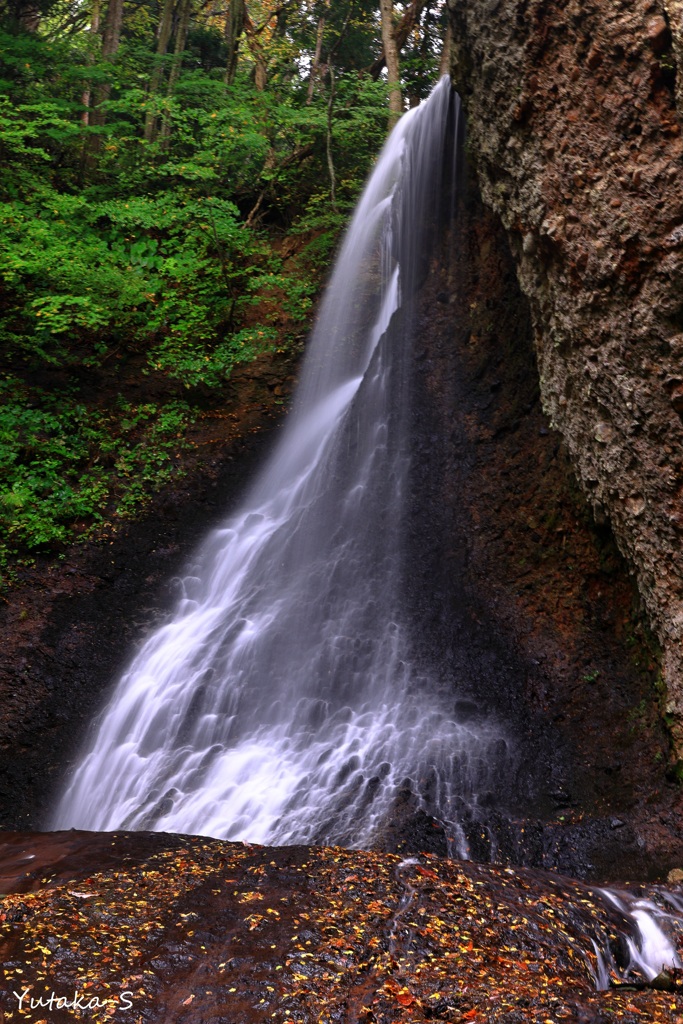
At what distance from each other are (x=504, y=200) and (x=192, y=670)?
5.99 meters

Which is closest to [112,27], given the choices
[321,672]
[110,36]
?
[110,36]

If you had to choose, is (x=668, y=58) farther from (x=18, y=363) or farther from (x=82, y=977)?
(x=18, y=363)

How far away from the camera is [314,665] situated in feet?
24.0

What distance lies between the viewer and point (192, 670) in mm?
7469

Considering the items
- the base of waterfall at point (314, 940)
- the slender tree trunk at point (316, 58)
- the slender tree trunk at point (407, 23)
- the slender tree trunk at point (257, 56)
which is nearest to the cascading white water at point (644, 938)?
the base of waterfall at point (314, 940)

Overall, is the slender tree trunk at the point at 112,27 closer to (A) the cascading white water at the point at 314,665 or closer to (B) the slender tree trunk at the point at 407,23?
(B) the slender tree trunk at the point at 407,23

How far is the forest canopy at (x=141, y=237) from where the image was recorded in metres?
10.0

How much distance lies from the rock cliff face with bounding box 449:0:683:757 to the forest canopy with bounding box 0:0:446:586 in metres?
5.52

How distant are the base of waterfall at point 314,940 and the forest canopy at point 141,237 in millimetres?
5198

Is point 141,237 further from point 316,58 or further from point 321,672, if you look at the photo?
point 321,672

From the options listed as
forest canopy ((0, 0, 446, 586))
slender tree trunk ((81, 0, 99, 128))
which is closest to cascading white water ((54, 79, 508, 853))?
forest canopy ((0, 0, 446, 586))

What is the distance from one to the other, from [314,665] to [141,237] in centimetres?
897

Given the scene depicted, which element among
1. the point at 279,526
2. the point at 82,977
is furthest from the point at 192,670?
the point at 82,977

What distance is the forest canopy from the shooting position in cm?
1002
